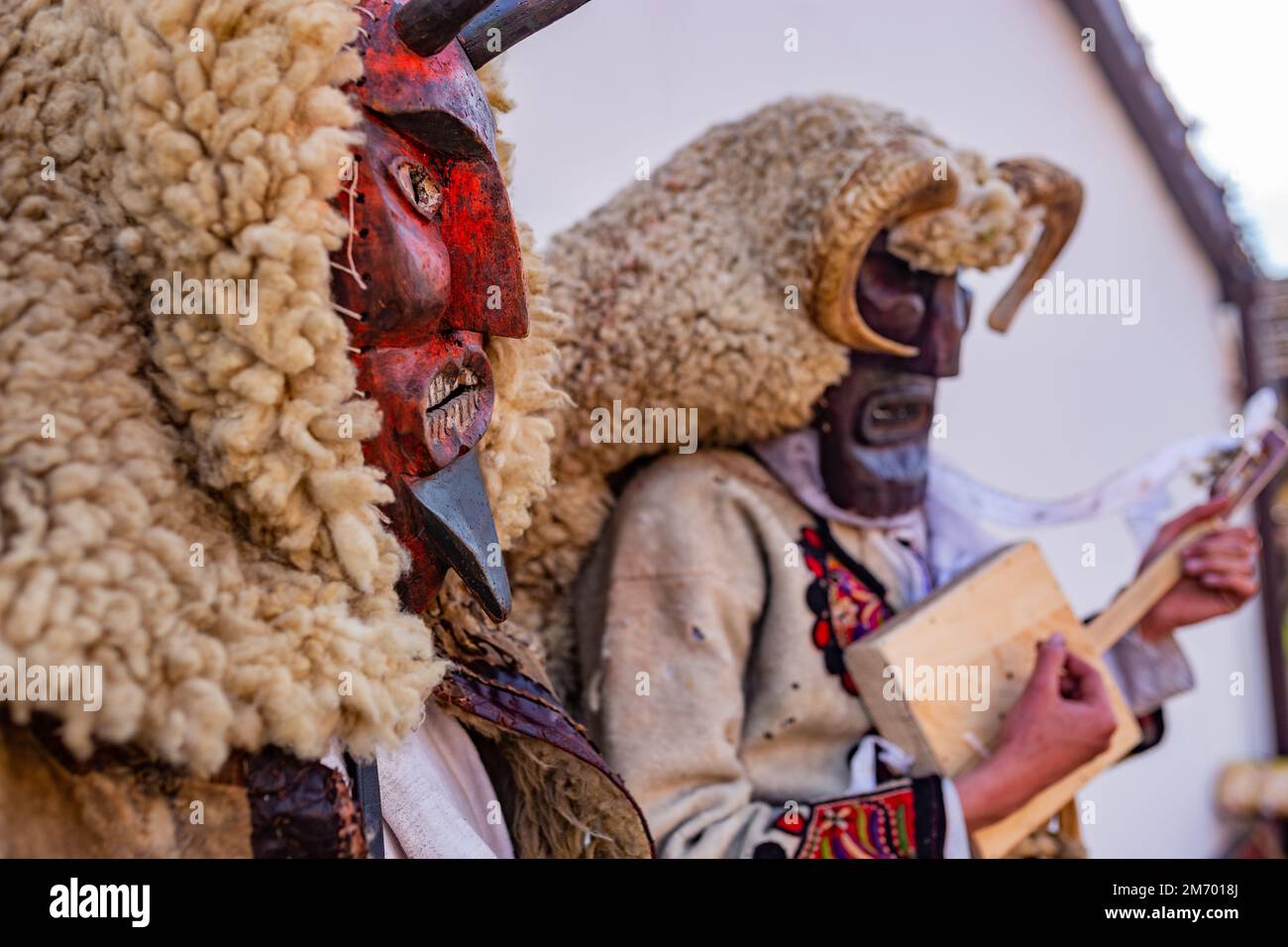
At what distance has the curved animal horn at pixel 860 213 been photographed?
4.73 ft

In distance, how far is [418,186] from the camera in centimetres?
83

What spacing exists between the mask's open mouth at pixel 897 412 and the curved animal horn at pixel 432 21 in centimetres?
91

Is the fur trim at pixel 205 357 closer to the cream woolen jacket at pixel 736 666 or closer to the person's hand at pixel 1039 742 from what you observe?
the cream woolen jacket at pixel 736 666

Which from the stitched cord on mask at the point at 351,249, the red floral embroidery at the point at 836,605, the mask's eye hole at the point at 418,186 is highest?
the mask's eye hole at the point at 418,186

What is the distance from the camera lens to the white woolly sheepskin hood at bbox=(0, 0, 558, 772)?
26.6 inches

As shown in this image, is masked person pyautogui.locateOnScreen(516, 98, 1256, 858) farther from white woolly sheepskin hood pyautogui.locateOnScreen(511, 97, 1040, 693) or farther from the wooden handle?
the wooden handle

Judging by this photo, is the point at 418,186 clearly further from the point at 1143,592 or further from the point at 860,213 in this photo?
the point at 1143,592

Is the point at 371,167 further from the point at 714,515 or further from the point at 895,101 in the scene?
the point at 895,101

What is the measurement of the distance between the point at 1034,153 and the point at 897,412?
1.53 metres

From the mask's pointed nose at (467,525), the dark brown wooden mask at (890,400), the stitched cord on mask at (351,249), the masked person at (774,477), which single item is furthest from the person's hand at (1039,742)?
the stitched cord on mask at (351,249)

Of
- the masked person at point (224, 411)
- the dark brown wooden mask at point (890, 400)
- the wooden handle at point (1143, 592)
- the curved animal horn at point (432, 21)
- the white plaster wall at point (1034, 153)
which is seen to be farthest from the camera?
the white plaster wall at point (1034, 153)

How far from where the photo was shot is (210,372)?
2.40 feet

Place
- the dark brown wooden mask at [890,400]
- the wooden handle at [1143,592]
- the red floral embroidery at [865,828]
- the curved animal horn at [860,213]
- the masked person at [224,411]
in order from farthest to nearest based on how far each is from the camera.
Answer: the wooden handle at [1143,592]
the dark brown wooden mask at [890,400]
the curved animal horn at [860,213]
the red floral embroidery at [865,828]
the masked person at [224,411]

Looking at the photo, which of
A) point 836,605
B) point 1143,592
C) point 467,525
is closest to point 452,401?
point 467,525
